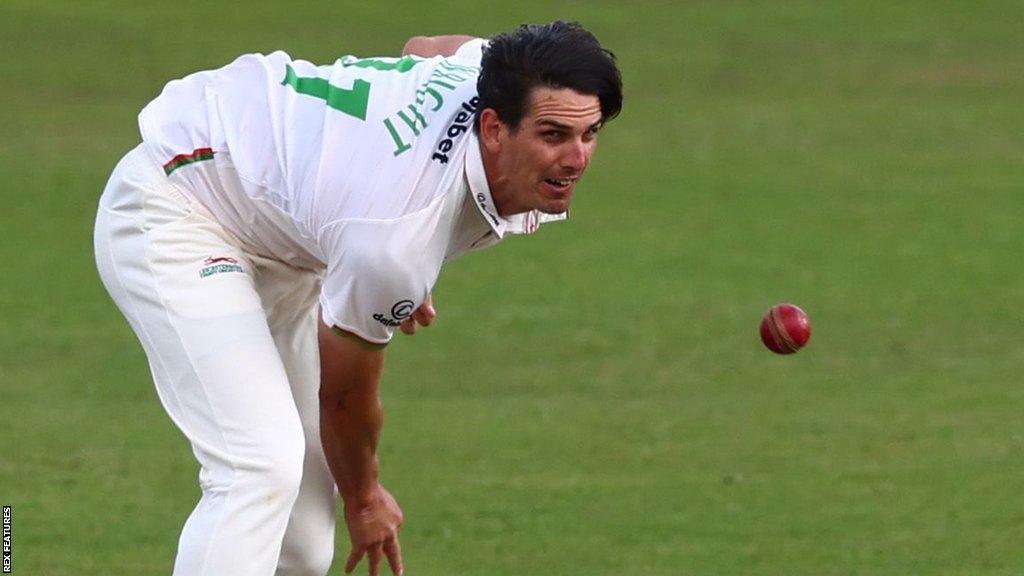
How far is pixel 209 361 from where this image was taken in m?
6.39

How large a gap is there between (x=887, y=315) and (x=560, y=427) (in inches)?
155

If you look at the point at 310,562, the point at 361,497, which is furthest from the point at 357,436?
the point at 310,562

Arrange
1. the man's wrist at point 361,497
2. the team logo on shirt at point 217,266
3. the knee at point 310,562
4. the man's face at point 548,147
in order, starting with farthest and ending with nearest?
the knee at point 310,562
the man's wrist at point 361,497
the team logo on shirt at point 217,266
the man's face at point 548,147

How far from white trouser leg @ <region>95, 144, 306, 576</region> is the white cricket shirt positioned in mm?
141

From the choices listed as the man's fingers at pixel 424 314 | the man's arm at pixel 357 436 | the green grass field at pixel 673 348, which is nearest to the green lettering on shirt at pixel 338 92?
the man's arm at pixel 357 436

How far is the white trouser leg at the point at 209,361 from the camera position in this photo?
6.26 m

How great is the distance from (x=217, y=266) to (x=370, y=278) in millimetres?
658

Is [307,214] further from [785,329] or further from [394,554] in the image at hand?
[785,329]

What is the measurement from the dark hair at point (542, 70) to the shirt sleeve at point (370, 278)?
47 cm

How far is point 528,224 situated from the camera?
6680 mm

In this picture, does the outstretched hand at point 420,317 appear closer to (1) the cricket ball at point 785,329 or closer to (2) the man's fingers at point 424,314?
(2) the man's fingers at point 424,314

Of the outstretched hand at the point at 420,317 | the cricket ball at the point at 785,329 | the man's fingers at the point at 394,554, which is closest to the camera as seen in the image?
the outstretched hand at the point at 420,317

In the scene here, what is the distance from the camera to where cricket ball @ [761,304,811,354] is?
27.2 feet

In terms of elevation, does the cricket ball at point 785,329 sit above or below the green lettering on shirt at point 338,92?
below
